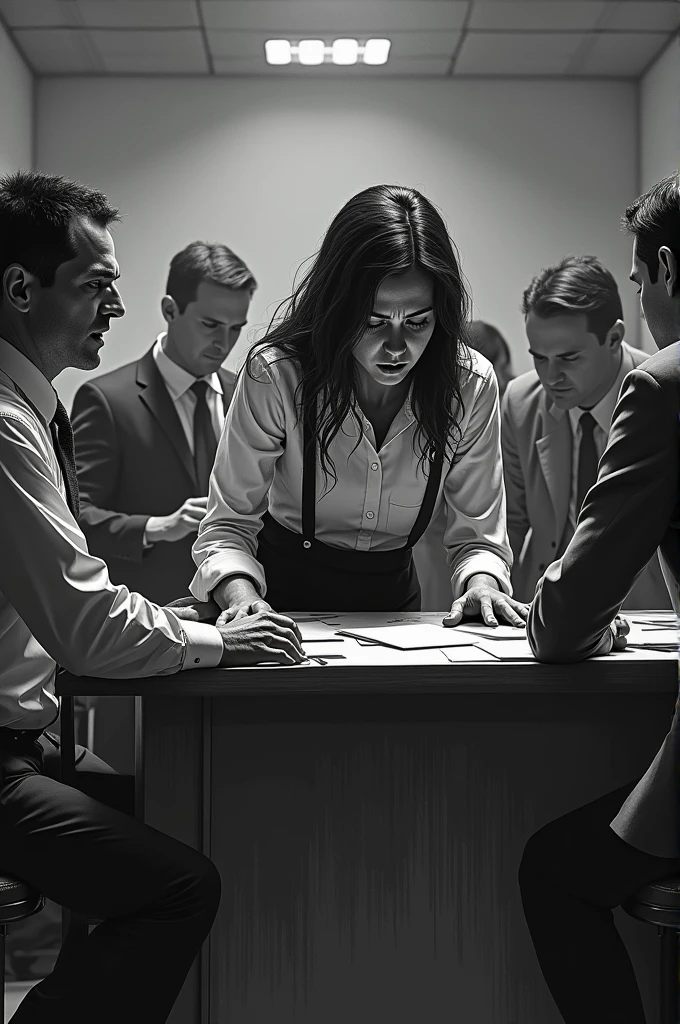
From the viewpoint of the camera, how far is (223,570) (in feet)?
5.68

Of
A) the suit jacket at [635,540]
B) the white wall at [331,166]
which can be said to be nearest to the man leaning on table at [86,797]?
the suit jacket at [635,540]

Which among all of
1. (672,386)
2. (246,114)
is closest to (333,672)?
(672,386)

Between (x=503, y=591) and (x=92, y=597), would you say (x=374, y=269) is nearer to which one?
(x=503, y=591)

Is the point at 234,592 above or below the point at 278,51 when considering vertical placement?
below

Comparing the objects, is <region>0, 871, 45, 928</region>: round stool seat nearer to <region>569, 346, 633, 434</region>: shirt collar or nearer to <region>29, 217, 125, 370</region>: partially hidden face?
<region>29, 217, 125, 370</region>: partially hidden face

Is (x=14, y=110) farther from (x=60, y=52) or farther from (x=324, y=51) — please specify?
(x=324, y=51)

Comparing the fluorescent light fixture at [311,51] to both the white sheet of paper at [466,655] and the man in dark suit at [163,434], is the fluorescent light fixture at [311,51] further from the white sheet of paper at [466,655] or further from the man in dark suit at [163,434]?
the white sheet of paper at [466,655]

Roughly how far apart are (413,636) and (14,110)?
3.29m

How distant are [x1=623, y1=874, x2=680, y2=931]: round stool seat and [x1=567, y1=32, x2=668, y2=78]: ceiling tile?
12.1ft

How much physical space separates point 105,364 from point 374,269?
2761 mm

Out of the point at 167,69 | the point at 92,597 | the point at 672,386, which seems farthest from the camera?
the point at 167,69

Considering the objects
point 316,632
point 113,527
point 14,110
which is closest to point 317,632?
point 316,632

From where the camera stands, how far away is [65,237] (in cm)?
150

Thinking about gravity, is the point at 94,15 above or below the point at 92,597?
above
